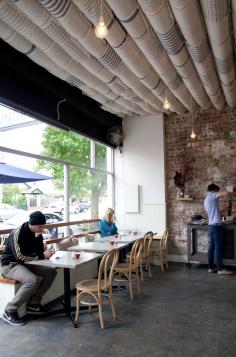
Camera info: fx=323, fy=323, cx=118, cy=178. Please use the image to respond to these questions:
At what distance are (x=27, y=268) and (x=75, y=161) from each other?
3.09m

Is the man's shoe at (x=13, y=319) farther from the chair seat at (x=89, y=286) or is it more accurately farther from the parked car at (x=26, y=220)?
the parked car at (x=26, y=220)

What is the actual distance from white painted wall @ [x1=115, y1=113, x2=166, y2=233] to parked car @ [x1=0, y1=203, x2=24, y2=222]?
11.9ft

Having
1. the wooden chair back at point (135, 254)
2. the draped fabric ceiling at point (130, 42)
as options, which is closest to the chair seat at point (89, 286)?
the wooden chair back at point (135, 254)

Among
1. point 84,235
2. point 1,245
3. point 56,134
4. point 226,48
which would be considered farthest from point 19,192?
point 226,48

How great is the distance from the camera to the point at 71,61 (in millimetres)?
4512

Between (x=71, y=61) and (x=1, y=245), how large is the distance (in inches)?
113

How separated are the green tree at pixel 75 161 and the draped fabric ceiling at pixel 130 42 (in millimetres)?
1131

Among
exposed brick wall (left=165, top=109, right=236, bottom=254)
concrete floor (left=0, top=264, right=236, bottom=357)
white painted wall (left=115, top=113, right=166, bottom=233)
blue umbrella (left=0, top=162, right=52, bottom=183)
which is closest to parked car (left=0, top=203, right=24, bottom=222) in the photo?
blue umbrella (left=0, top=162, right=52, bottom=183)

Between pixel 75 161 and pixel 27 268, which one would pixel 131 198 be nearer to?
pixel 75 161

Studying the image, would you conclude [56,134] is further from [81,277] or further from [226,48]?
[226,48]

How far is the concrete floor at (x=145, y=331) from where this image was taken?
3262 millimetres

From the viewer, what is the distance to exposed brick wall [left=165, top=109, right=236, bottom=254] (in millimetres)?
7312

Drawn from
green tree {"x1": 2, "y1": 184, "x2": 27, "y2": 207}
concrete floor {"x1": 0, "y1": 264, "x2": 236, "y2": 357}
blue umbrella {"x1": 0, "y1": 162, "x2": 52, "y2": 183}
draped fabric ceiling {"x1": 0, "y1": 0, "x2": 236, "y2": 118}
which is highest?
draped fabric ceiling {"x1": 0, "y1": 0, "x2": 236, "y2": 118}

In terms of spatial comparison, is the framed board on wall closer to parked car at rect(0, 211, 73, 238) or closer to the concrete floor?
parked car at rect(0, 211, 73, 238)
